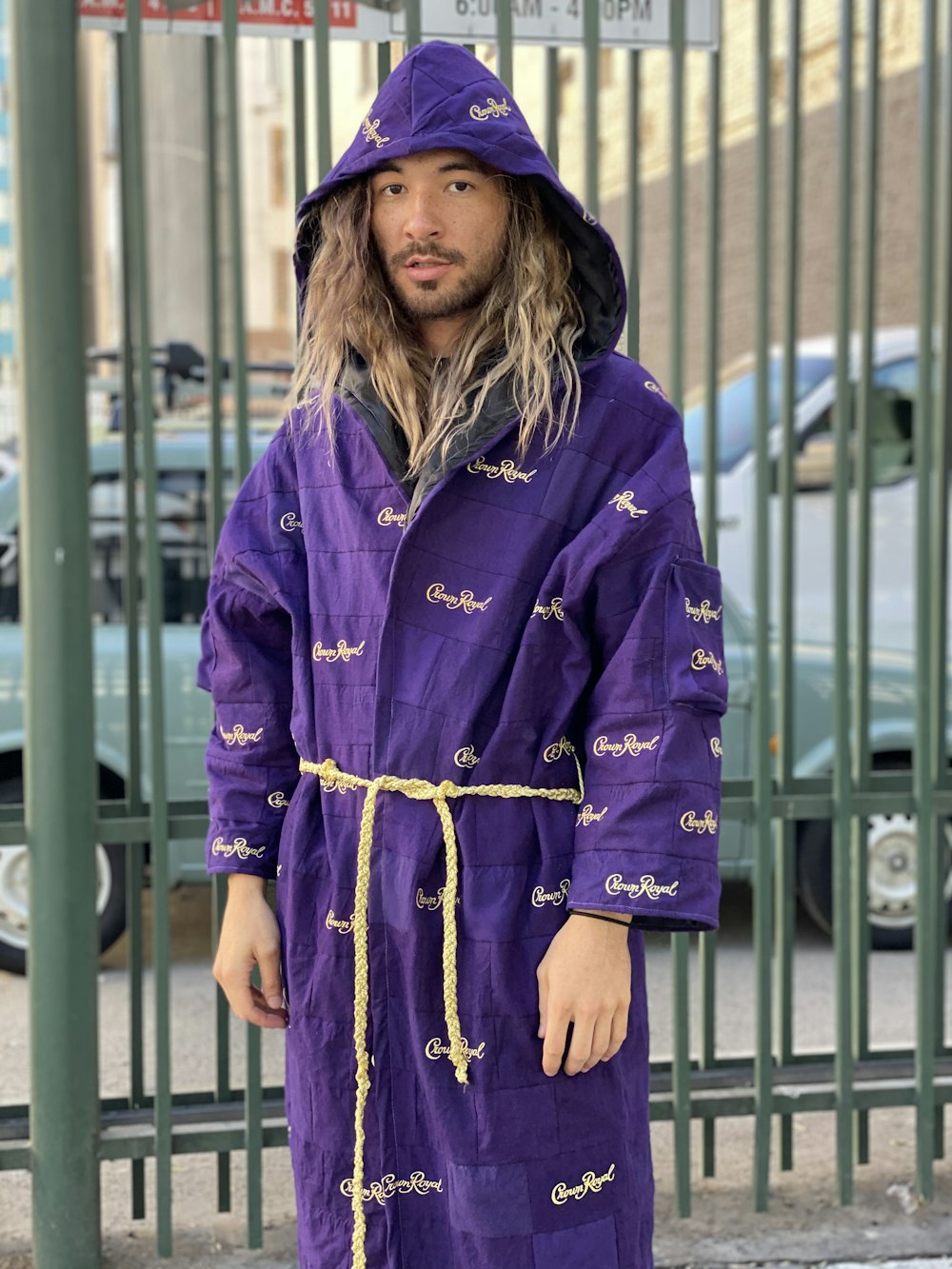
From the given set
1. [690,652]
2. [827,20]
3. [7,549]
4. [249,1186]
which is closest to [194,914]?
[7,549]

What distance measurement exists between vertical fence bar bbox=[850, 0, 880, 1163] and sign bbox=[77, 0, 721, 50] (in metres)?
0.36

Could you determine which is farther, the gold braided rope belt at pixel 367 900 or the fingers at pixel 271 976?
the fingers at pixel 271 976

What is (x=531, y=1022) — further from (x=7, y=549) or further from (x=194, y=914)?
(x=194, y=914)

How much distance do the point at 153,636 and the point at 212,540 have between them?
30cm

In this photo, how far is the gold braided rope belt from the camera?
1932 millimetres

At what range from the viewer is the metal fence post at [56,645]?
9.21 ft

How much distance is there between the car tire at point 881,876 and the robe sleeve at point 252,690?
3693mm

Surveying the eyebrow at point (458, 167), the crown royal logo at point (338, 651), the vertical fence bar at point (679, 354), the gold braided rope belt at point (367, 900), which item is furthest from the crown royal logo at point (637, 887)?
the vertical fence bar at point (679, 354)

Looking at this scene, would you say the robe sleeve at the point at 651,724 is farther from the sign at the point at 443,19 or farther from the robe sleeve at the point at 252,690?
the sign at the point at 443,19

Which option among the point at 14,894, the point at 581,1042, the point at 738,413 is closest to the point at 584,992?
the point at 581,1042

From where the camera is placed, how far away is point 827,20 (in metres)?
12.6

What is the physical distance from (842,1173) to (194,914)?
12.1 feet

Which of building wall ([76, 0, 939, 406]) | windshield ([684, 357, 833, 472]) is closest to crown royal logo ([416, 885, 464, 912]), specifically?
windshield ([684, 357, 833, 472])

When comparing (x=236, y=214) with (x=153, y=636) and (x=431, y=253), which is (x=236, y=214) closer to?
(x=153, y=636)
